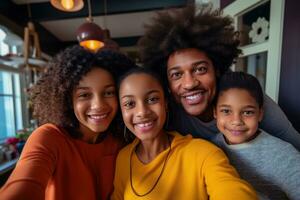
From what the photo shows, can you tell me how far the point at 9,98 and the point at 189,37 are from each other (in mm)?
3270

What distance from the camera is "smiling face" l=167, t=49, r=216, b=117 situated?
1.02 m

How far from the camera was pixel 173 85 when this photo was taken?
3.51 feet

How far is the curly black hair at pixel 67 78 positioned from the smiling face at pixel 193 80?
0.24m

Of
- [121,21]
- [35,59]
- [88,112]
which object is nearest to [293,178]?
[88,112]

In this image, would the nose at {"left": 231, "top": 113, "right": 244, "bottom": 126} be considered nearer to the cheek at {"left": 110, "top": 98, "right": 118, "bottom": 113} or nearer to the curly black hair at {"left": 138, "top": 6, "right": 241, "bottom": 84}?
the curly black hair at {"left": 138, "top": 6, "right": 241, "bottom": 84}

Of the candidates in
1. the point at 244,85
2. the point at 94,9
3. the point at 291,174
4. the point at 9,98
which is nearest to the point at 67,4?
the point at 244,85

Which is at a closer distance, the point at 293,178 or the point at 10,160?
the point at 293,178

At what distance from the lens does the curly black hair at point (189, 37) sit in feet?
3.62

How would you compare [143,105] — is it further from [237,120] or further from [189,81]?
[237,120]

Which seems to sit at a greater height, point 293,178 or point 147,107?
point 147,107

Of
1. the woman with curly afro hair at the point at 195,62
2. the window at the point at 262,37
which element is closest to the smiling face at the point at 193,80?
the woman with curly afro hair at the point at 195,62

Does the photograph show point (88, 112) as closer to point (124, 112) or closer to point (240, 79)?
point (124, 112)

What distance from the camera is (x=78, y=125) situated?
1070 mm

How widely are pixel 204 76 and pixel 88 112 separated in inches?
21.0
